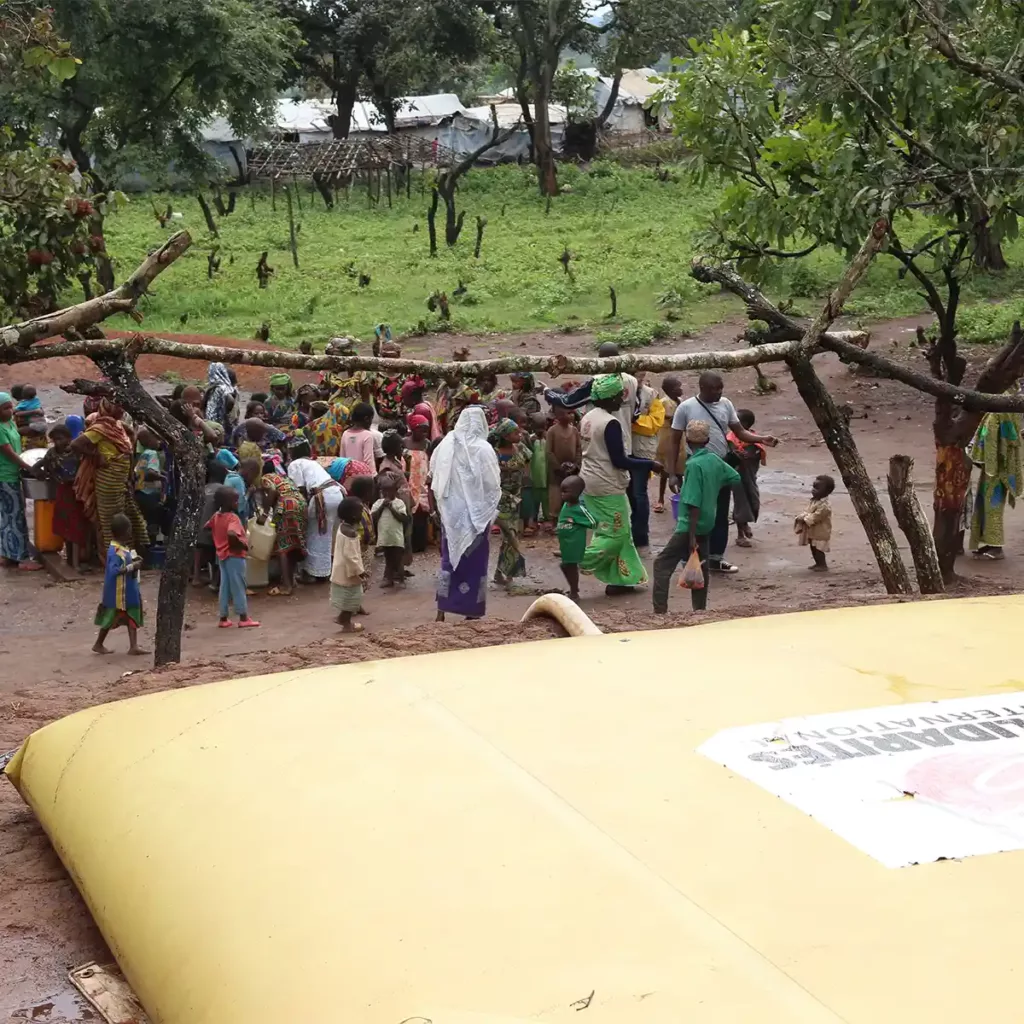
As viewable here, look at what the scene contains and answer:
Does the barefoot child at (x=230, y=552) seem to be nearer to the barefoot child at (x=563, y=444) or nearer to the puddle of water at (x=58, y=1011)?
the barefoot child at (x=563, y=444)

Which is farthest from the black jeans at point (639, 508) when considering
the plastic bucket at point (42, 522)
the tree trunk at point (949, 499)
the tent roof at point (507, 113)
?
the tent roof at point (507, 113)

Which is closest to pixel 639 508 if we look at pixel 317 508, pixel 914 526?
pixel 317 508

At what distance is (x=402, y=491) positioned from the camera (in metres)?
9.63

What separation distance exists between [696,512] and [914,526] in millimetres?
1474

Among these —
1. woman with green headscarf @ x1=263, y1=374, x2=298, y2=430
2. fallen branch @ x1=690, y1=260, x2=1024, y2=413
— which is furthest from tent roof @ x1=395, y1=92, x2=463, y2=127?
fallen branch @ x1=690, y1=260, x2=1024, y2=413

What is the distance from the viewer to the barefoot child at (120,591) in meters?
7.80

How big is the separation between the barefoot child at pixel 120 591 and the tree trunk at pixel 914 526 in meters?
4.11

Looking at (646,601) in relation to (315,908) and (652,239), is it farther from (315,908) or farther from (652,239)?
(652,239)

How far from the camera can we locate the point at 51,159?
7.46 metres

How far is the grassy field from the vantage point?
1989cm

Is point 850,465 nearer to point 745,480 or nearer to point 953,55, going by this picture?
point 953,55

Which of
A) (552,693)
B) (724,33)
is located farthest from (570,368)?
(724,33)

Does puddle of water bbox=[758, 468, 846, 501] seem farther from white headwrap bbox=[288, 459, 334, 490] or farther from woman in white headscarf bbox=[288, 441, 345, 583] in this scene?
white headwrap bbox=[288, 459, 334, 490]

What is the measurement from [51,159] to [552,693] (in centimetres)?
555
